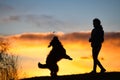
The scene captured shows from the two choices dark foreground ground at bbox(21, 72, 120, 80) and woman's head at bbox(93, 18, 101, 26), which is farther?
woman's head at bbox(93, 18, 101, 26)

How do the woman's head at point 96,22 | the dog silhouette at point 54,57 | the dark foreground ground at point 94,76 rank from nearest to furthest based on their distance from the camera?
the dark foreground ground at point 94,76 < the woman's head at point 96,22 < the dog silhouette at point 54,57

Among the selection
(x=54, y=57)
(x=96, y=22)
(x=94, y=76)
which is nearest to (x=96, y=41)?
(x=96, y=22)

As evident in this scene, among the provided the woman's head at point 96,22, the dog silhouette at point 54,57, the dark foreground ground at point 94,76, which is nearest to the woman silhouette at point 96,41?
the woman's head at point 96,22

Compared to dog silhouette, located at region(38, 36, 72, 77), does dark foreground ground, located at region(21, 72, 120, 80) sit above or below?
below

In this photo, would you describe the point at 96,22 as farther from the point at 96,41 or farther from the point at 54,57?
the point at 54,57

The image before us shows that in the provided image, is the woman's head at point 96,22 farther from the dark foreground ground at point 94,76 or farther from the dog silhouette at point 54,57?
the dark foreground ground at point 94,76

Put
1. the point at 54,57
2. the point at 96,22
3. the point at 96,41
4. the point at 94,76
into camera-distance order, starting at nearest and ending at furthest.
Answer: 1. the point at 94,76
2. the point at 96,22
3. the point at 96,41
4. the point at 54,57

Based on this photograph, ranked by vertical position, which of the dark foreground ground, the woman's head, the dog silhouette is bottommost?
the dark foreground ground

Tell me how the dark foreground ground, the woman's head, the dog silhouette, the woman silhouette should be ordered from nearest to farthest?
1. the dark foreground ground
2. the woman's head
3. the woman silhouette
4. the dog silhouette

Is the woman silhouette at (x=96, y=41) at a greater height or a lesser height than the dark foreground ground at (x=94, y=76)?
greater

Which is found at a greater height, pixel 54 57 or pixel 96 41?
pixel 96 41

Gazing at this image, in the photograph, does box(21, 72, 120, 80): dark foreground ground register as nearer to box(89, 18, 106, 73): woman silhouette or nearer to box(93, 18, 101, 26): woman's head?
box(89, 18, 106, 73): woman silhouette

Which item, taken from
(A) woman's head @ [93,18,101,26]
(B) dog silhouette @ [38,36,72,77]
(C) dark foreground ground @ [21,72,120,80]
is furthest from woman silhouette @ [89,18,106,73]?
(B) dog silhouette @ [38,36,72,77]

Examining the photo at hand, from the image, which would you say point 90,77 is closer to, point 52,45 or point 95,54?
point 95,54
